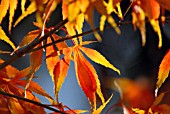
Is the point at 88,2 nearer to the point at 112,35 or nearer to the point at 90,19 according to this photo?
the point at 90,19

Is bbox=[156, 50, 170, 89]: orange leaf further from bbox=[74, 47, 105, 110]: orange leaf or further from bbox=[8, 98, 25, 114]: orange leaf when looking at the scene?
bbox=[8, 98, 25, 114]: orange leaf

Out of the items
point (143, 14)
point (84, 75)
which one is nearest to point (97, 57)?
point (84, 75)

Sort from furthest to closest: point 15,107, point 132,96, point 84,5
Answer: point 132,96, point 15,107, point 84,5

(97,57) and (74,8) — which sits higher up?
(74,8)

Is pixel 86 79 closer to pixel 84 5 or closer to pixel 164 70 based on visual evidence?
pixel 164 70

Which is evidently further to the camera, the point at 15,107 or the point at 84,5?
the point at 15,107

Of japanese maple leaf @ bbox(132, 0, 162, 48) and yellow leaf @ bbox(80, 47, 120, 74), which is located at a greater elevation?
japanese maple leaf @ bbox(132, 0, 162, 48)

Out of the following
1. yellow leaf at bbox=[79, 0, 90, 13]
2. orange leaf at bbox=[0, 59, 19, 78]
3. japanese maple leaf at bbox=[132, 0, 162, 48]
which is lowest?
orange leaf at bbox=[0, 59, 19, 78]

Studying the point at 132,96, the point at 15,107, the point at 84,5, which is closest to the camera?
the point at 84,5

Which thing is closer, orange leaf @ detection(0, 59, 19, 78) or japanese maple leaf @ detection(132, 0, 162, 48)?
japanese maple leaf @ detection(132, 0, 162, 48)

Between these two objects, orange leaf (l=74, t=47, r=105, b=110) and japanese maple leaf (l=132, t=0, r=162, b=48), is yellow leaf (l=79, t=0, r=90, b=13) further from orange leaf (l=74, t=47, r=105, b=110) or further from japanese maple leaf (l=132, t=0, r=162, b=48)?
orange leaf (l=74, t=47, r=105, b=110)

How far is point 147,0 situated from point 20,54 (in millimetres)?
169

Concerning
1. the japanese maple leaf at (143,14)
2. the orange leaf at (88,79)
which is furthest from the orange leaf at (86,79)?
the japanese maple leaf at (143,14)

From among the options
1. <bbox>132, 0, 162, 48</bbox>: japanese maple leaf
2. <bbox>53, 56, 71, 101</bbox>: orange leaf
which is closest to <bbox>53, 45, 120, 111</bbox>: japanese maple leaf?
<bbox>53, 56, 71, 101</bbox>: orange leaf
